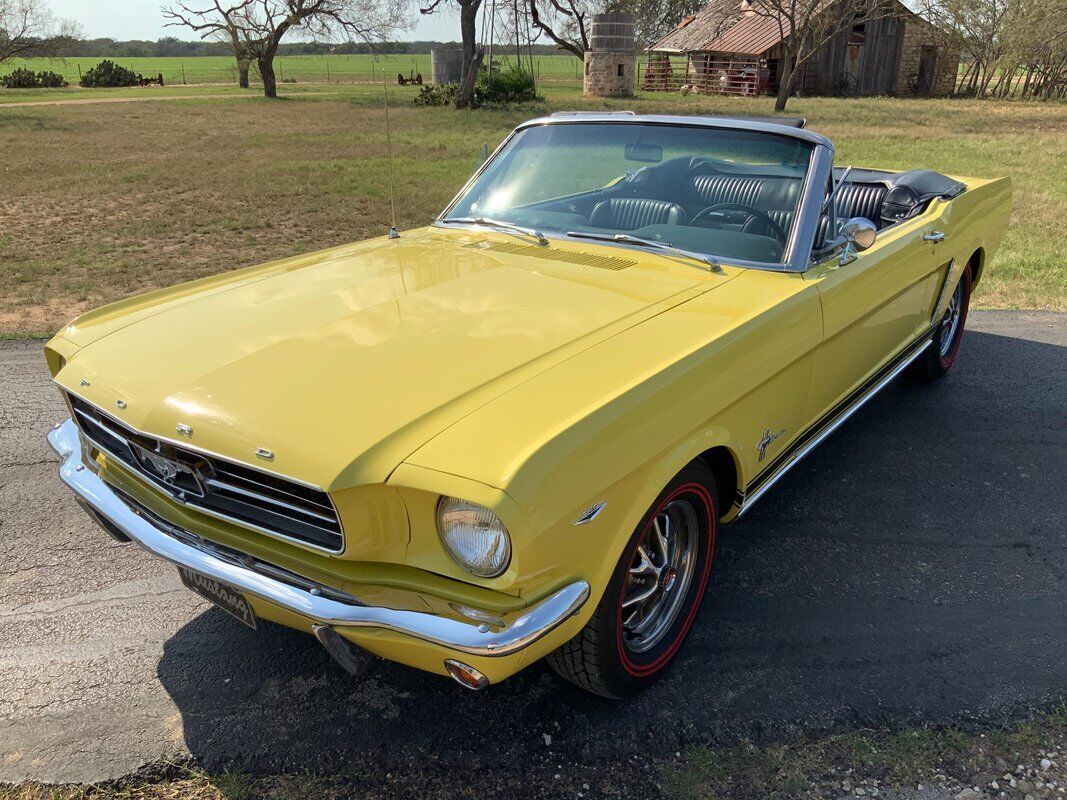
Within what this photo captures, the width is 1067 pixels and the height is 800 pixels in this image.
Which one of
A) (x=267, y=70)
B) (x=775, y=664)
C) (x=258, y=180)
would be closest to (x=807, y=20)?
(x=258, y=180)

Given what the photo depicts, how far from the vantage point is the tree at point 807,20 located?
27.8 m

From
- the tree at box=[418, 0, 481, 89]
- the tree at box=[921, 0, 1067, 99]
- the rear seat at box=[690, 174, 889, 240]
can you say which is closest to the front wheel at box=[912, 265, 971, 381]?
the rear seat at box=[690, 174, 889, 240]

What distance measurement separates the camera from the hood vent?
3.09 m

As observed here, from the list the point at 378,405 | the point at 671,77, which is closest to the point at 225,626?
the point at 378,405

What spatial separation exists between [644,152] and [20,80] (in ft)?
150

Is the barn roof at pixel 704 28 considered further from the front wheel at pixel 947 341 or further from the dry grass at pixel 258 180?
the front wheel at pixel 947 341

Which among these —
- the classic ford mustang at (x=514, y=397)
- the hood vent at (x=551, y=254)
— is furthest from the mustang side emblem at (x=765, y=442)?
the hood vent at (x=551, y=254)

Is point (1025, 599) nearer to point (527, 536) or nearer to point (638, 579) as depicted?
point (638, 579)

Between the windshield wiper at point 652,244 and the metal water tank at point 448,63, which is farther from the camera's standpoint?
the metal water tank at point 448,63

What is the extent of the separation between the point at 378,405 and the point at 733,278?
1506 millimetres

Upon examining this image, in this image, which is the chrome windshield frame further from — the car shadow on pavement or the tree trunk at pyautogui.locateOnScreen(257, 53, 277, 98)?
the tree trunk at pyautogui.locateOnScreen(257, 53, 277, 98)

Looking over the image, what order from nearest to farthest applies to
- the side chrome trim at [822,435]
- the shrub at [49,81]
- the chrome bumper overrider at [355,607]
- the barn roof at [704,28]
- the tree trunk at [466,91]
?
the chrome bumper overrider at [355,607], the side chrome trim at [822,435], the tree trunk at [466,91], the barn roof at [704,28], the shrub at [49,81]

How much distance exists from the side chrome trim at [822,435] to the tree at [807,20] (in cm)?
2619

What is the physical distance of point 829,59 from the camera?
1415 inches
